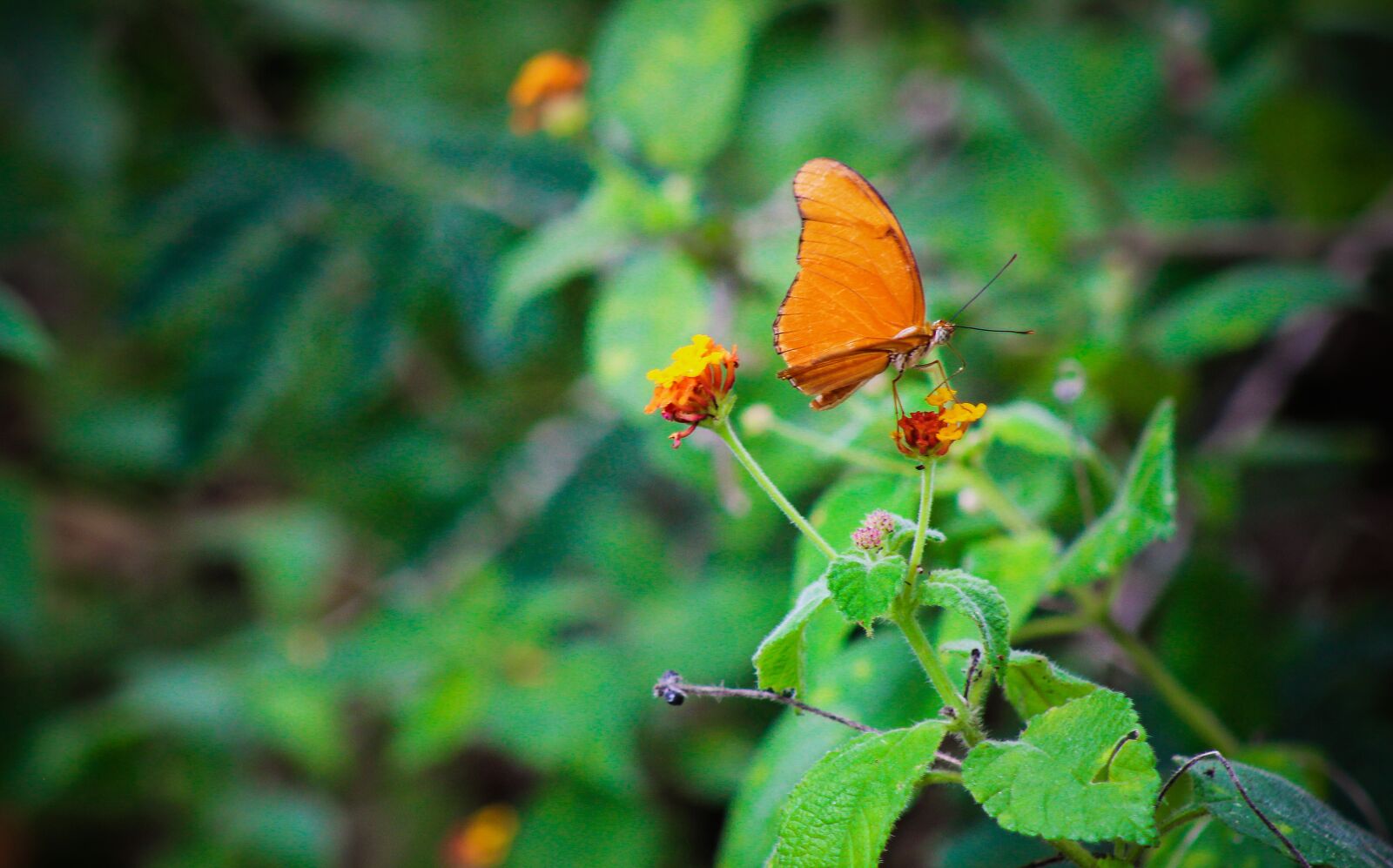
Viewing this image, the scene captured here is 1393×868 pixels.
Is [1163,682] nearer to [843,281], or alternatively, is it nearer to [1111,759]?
[1111,759]

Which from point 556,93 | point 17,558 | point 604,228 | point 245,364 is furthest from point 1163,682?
point 17,558

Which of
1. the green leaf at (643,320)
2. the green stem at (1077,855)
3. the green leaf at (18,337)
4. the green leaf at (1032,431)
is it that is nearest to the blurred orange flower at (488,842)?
the green leaf at (643,320)

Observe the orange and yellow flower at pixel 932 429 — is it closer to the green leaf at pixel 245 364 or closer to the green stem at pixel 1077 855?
the green stem at pixel 1077 855

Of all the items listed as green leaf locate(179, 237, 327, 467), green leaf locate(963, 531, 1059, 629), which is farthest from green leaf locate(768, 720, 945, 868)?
green leaf locate(179, 237, 327, 467)

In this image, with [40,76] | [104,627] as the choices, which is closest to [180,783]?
[104,627]

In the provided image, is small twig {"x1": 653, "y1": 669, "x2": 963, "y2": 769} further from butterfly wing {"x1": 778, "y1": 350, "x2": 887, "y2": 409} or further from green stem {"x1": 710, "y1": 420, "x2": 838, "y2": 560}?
butterfly wing {"x1": 778, "y1": 350, "x2": 887, "y2": 409}

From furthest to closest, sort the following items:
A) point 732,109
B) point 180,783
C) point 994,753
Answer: point 180,783 → point 732,109 → point 994,753

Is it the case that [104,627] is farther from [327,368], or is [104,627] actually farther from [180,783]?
[327,368]
